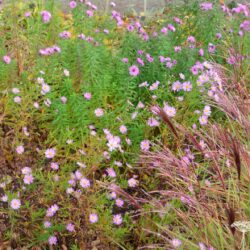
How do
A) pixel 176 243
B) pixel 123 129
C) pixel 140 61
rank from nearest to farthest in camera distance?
pixel 176 243 < pixel 123 129 < pixel 140 61

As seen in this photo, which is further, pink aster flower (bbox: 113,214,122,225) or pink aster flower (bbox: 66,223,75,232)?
pink aster flower (bbox: 113,214,122,225)

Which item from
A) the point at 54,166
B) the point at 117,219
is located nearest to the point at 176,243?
the point at 117,219

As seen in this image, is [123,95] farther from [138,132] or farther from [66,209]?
[66,209]

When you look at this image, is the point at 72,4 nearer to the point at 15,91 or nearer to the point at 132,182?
the point at 15,91

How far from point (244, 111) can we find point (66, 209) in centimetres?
124

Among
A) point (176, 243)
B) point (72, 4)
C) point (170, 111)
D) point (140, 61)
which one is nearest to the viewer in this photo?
point (176, 243)

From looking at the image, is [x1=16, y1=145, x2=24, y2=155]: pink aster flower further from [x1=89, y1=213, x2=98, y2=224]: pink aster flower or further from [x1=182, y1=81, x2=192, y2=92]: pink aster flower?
[x1=182, y1=81, x2=192, y2=92]: pink aster flower

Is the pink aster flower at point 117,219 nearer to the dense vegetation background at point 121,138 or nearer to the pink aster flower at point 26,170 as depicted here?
the dense vegetation background at point 121,138

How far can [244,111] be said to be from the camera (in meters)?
3.12

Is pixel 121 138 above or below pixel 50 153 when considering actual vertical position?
below

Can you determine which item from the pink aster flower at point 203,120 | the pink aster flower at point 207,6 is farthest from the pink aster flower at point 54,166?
the pink aster flower at point 207,6

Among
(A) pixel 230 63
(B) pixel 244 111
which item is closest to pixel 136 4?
(A) pixel 230 63

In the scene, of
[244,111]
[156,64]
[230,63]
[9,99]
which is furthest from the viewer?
[230,63]

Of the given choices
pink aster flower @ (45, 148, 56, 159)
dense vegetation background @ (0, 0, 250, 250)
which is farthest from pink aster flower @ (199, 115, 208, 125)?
pink aster flower @ (45, 148, 56, 159)
